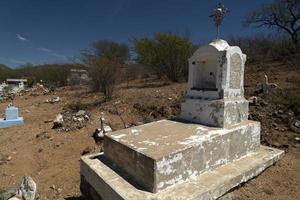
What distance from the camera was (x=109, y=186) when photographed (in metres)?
3.25

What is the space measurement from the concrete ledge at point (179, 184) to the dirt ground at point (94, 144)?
9.3 inches

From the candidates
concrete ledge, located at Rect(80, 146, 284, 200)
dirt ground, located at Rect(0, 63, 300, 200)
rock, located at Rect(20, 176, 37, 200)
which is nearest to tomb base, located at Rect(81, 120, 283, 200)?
concrete ledge, located at Rect(80, 146, 284, 200)

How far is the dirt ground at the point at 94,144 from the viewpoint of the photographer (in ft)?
14.0

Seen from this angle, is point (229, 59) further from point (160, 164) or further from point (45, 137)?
point (45, 137)

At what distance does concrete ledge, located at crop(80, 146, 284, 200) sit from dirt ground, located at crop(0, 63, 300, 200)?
235 mm

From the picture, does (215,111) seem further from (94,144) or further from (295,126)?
(94,144)

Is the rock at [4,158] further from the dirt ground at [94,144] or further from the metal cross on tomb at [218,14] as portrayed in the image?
the metal cross on tomb at [218,14]

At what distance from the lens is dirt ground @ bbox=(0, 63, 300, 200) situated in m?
4.27

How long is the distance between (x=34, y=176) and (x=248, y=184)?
4.37 metres

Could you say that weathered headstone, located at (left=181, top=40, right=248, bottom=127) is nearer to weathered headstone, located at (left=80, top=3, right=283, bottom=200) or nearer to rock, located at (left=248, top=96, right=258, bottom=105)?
weathered headstone, located at (left=80, top=3, right=283, bottom=200)

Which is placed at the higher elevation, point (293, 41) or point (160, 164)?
point (293, 41)

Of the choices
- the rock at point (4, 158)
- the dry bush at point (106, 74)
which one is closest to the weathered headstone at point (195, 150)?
the rock at point (4, 158)

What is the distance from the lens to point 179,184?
3303 mm

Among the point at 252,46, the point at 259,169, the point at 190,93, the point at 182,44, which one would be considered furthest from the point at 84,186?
the point at 252,46
